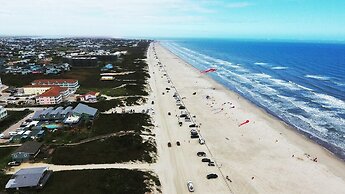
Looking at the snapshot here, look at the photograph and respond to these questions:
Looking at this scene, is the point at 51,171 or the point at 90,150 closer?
the point at 51,171

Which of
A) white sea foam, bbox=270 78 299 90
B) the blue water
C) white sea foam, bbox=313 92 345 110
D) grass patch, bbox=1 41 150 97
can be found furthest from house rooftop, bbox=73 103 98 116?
white sea foam, bbox=270 78 299 90

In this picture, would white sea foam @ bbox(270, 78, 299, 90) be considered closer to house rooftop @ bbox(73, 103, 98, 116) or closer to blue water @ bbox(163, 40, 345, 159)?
blue water @ bbox(163, 40, 345, 159)

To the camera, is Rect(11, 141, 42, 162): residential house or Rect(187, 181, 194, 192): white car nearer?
Rect(187, 181, 194, 192): white car

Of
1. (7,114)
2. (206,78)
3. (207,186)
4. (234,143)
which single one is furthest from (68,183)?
(206,78)

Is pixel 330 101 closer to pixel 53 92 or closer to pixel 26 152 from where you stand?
pixel 53 92

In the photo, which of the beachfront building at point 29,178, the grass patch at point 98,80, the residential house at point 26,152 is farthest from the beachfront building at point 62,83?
the beachfront building at point 29,178

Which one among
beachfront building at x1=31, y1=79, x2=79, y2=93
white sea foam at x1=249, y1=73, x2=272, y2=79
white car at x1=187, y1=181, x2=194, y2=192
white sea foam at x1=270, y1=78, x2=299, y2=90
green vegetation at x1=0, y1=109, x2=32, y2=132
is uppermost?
beachfront building at x1=31, y1=79, x2=79, y2=93

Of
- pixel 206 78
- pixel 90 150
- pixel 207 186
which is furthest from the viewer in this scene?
pixel 206 78

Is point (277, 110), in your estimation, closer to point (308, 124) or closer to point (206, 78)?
point (308, 124)
